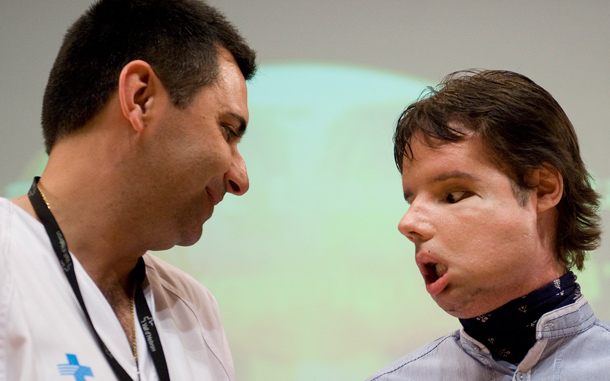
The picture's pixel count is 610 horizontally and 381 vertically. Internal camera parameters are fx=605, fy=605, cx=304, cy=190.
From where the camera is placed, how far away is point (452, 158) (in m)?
1.32

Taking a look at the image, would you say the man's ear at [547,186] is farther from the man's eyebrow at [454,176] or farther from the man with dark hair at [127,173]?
the man with dark hair at [127,173]

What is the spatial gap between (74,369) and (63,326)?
0.09 meters

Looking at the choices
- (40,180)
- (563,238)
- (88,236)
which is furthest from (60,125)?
(563,238)

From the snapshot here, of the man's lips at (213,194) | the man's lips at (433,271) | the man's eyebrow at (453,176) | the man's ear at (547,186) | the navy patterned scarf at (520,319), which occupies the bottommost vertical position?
the navy patterned scarf at (520,319)

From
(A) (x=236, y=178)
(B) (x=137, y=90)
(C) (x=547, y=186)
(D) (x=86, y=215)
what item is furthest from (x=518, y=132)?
(D) (x=86, y=215)

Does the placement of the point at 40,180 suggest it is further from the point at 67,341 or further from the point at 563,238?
the point at 563,238

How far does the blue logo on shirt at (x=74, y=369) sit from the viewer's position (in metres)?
1.20

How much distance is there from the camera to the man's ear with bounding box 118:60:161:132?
1.39m

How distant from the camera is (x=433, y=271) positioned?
4.44 ft

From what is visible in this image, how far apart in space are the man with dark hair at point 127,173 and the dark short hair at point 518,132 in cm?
48

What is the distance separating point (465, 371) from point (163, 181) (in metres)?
0.84

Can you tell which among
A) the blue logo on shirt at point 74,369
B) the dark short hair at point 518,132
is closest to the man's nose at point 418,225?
the dark short hair at point 518,132

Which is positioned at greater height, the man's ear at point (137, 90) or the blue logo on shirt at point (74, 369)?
the man's ear at point (137, 90)

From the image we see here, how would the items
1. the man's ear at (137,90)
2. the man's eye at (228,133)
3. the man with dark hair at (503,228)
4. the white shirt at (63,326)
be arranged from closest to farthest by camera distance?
the white shirt at (63,326)
the man with dark hair at (503,228)
the man's ear at (137,90)
the man's eye at (228,133)
